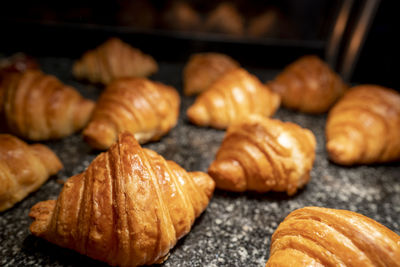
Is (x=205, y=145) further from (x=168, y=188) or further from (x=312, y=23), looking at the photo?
(x=312, y=23)

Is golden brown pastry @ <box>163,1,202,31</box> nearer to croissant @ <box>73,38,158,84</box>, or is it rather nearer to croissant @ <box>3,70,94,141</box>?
croissant @ <box>73,38,158,84</box>

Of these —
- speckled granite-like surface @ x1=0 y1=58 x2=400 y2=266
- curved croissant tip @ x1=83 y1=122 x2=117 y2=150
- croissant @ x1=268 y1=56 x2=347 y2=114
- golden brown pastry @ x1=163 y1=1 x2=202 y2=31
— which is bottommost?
speckled granite-like surface @ x1=0 y1=58 x2=400 y2=266

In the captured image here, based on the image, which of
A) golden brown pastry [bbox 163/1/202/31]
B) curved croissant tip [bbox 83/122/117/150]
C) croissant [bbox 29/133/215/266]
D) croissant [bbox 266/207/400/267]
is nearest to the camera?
croissant [bbox 266/207/400/267]

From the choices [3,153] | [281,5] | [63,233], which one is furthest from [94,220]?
[281,5]

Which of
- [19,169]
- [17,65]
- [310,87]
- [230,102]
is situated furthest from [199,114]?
[17,65]

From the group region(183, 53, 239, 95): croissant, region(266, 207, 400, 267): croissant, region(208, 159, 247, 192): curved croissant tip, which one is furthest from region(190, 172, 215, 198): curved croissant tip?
region(183, 53, 239, 95): croissant

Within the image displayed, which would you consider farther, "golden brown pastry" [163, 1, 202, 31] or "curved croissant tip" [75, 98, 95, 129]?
"golden brown pastry" [163, 1, 202, 31]
